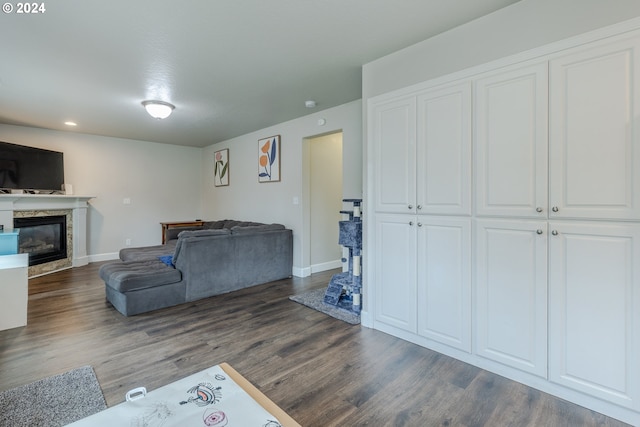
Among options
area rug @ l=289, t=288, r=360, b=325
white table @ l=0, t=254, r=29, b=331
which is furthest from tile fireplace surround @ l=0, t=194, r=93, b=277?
area rug @ l=289, t=288, r=360, b=325

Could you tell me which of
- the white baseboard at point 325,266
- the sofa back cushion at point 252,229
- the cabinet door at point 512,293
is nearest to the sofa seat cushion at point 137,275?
the sofa back cushion at point 252,229

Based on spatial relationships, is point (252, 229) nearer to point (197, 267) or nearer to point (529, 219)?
point (197, 267)

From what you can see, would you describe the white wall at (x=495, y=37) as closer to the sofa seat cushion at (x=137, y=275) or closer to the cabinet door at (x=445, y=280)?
the cabinet door at (x=445, y=280)

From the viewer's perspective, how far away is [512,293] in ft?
6.42

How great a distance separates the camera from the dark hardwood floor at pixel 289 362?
168 cm

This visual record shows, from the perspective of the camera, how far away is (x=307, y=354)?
7.57ft

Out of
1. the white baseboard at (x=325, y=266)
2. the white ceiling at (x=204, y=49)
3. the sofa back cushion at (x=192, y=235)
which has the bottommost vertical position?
the white baseboard at (x=325, y=266)

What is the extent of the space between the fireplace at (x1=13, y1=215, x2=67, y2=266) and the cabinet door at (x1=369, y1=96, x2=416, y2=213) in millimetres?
5295

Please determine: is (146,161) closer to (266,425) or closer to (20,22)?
(20,22)

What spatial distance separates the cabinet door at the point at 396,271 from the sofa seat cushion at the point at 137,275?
7.50 ft

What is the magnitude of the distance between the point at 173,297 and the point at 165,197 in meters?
3.80

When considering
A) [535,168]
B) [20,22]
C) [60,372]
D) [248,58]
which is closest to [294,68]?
[248,58]

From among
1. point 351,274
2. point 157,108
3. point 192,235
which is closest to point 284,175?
point 192,235

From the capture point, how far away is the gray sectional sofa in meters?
3.16
